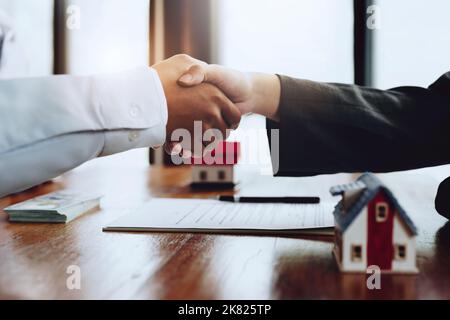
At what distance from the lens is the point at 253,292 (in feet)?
1.77

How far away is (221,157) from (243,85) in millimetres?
481

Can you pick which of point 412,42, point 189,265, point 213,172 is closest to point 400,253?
point 189,265

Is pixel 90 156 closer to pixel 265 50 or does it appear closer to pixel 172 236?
pixel 172 236

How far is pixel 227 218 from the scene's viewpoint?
0.93 metres

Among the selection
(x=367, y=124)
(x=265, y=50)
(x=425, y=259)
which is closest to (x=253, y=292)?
(x=425, y=259)

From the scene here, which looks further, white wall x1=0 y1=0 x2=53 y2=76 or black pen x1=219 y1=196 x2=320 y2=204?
white wall x1=0 y1=0 x2=53 y2=76

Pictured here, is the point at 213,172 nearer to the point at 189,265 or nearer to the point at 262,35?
the point at 189,265

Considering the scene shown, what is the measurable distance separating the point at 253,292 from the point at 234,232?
292 millimetres

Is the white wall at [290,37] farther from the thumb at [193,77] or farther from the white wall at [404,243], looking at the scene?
the white wall at [404,243]

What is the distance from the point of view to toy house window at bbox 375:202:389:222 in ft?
1.88

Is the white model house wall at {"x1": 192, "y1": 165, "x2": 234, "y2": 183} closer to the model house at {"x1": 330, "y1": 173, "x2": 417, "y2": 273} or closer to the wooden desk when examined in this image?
the wooden desk

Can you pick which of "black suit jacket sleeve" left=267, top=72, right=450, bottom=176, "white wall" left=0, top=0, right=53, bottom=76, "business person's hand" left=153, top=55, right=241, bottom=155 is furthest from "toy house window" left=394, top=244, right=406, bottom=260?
"white wall" left=0, top=0, right=53, bottom=76

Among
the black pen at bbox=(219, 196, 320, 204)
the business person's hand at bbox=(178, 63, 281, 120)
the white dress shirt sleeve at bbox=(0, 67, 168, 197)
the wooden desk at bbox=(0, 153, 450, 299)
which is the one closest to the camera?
the wooden desk at bbox=(0, 153, 450, 299)

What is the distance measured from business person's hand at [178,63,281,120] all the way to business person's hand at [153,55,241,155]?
0.6 inches
